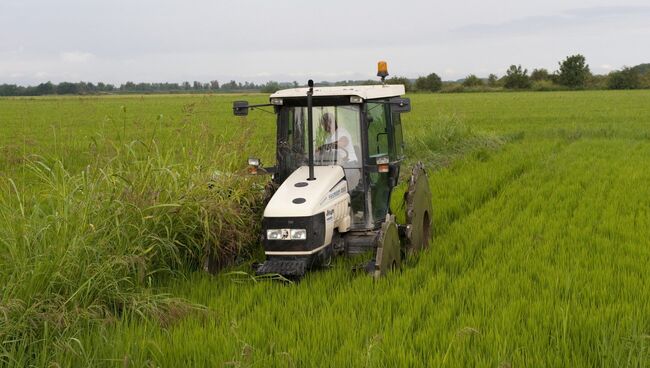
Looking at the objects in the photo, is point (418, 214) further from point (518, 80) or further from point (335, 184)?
point (518, 80)

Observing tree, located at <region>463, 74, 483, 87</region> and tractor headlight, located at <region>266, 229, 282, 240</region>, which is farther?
tree, located at <region>463, 74, 483, 87</region>

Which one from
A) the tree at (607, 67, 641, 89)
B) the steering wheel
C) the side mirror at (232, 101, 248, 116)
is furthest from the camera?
the tree at (607, 67, 641, 89)

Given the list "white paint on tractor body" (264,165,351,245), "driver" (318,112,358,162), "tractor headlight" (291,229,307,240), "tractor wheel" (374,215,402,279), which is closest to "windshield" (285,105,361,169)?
"driver" (318,112,358,162)

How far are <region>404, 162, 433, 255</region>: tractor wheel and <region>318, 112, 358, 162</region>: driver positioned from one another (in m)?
0.69

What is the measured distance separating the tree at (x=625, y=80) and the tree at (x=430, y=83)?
73.3 ft

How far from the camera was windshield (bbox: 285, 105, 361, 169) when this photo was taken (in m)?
5.77

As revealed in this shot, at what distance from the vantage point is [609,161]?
40.4 ft

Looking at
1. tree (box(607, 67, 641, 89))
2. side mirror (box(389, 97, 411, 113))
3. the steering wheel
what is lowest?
the steering wheel

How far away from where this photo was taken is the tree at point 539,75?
8362cm

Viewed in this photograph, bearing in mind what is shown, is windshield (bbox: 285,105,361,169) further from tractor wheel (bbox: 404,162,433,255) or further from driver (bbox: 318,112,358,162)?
tractor wheel (bbox: 404,162,433,255)

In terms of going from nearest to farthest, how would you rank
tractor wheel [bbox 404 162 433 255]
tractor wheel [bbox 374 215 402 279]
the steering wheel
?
tractor wheel [bbox 374 215 402 279] → tractor wheel [bbox 404 162 433 255] → the steering wheel

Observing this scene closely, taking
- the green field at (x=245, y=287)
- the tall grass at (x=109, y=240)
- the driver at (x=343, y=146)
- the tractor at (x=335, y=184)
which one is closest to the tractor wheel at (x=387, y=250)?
the tractor at (x=335, y=184)

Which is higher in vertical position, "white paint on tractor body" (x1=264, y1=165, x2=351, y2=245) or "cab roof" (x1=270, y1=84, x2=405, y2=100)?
"cab roof" (x1=270, y1=84, x2=405, y2=100)

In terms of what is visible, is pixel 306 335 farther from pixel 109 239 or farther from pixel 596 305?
pixel 596 305
